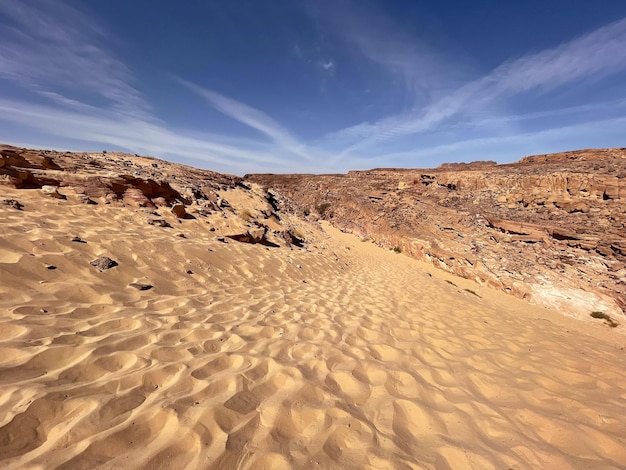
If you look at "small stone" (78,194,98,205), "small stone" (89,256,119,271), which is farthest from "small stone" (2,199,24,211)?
"small stone" (89,256,119,271)

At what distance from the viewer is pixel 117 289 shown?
3.63 m

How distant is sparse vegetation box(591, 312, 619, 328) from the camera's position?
26.8ft

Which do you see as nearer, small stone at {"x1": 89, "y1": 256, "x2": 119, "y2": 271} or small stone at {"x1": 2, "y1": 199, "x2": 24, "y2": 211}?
small stone at {"x1": 89, "y1": 256, "x2": 119, "y2": 271}

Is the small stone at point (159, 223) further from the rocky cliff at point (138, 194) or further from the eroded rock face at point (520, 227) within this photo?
the eroded rock face at point (520, 227)

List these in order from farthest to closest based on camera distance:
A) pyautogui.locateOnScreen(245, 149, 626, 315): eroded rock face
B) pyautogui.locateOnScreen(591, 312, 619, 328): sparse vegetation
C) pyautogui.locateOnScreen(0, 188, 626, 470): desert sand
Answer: pyautogui.locateOnScreen(245, 149, 626, 315): eroded rock face → pyautogui.locateOnScreen(591, 312, 619, 328): sparse vegetation → pyautogui.locateOnScreen(0, 188, 626, 470): desert sand

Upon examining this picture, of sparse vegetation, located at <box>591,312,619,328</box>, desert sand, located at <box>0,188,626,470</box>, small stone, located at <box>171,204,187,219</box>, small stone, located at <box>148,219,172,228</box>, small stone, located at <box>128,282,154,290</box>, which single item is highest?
small stone, located at <box>171,204,187,219</box>

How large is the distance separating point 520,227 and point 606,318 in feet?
17.4

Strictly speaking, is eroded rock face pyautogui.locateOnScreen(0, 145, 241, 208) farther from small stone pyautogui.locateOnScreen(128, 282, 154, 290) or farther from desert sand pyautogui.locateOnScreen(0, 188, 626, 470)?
small stone pyautogui.locateOnScreen(128, 282, 154, 290)

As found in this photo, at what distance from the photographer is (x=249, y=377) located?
2.33 meters

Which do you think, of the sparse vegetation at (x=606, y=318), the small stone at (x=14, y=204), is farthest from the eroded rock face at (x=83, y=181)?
the sparse vegetation at (x=606, y=318)

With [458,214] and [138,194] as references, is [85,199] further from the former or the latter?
[458,214]

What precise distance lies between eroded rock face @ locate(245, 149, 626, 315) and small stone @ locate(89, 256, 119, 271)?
12.4 metres

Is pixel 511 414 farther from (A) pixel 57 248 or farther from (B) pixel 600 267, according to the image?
(B) pixel 600 267

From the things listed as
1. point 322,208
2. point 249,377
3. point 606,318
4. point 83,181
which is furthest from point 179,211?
point 322,208
